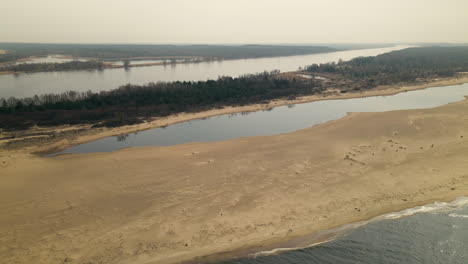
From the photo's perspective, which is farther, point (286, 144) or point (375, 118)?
point (375, 118)

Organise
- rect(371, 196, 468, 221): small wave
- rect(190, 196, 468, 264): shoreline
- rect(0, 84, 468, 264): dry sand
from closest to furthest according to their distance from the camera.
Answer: rect(190, 196, 468, 264): shoreline < rect(0, 84, 468, 264): dry sand < rect(371, 196, 468, 221): small wave

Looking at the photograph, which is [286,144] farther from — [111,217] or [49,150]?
[49,150]

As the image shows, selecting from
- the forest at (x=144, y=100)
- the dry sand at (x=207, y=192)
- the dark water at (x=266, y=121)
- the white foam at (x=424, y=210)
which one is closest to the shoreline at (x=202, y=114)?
the dark water at (x=266, y=121)

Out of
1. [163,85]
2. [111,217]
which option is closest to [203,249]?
[111,217]

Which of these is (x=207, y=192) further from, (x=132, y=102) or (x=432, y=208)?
(x=132, y=102)

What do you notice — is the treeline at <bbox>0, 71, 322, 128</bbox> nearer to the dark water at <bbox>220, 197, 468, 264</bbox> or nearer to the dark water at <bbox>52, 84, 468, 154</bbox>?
the dark water at <bbox>52, 84, 468, 154</bbox>

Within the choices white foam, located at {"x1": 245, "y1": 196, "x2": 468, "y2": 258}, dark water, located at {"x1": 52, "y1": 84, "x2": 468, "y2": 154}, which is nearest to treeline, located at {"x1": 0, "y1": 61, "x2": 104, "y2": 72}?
dark water, located at {"x1": 52, "y1": 84, "x2": 468, "y2": 154}

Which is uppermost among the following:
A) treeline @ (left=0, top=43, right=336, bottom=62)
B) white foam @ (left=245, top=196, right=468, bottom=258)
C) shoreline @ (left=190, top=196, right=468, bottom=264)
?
treeline @ (left=0, top=43, right=336, bottom=62)
